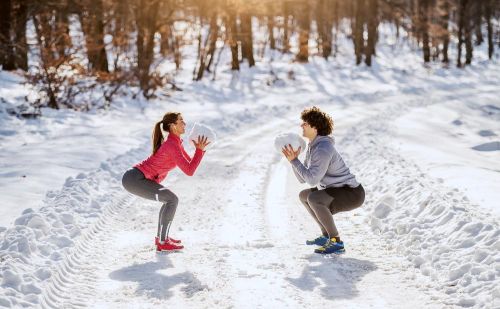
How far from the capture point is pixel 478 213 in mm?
6816

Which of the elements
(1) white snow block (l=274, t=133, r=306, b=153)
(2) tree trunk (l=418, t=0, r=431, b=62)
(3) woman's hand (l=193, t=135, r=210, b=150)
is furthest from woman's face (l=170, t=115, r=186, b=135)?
(2) tree trunk (l=418, t=0, r=431, b=62)

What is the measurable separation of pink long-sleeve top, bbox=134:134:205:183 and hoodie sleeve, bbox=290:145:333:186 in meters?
1.13

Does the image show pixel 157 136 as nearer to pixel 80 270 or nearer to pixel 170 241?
pixel 170 241

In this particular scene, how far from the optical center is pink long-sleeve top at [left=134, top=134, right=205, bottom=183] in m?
6.43

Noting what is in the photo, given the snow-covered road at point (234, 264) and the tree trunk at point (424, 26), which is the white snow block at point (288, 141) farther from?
the tree trunk at point (424, 26)

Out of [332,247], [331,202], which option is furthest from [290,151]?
[332,247]

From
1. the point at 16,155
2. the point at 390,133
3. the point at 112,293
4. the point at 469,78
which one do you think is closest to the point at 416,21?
the point at 469,78

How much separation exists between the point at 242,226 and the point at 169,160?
1.39 m

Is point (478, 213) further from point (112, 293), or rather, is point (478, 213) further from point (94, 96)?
point (94, 96)

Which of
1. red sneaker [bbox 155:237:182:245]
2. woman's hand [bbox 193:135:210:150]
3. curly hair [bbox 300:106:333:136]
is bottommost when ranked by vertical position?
red sneaker [bbox 155:237:182:245]

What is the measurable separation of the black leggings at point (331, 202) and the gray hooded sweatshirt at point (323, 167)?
3.5 inches

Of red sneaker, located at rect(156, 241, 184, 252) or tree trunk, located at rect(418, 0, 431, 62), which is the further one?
tree trunk, located at rect(418, 0, 431, 62)

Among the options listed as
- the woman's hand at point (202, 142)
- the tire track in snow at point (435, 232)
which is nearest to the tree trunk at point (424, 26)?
the tire track in snow at point (435, 232)

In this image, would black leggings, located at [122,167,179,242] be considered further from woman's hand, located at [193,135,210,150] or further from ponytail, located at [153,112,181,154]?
woman's hand, located at [193,135,210,150]
